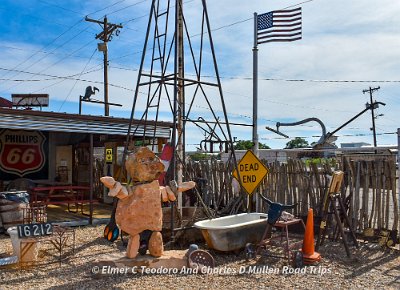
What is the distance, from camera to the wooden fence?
8.04 m

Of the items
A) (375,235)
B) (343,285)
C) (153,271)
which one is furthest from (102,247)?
(375,235)

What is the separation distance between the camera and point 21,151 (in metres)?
13.6

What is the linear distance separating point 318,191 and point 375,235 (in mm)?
1421

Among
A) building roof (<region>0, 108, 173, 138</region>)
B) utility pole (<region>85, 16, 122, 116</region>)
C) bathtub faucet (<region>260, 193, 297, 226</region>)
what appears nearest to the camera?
bathtub faucet (<region>260, 193, 297, 226</region>)

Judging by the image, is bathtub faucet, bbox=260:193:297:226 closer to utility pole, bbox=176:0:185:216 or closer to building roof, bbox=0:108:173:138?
utility pole, bbox=176:0:185:216

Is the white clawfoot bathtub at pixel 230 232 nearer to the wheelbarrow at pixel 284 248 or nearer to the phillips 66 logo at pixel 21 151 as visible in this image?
the wheelbarrow at pixel 284 248

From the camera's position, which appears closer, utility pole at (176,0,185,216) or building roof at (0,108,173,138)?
utility pole at (176,0,185,216)

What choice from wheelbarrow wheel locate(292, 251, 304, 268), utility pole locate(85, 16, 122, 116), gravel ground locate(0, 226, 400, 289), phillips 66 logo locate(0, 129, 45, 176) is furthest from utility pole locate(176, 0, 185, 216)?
utility pole locate(85, 16, 122, 116)

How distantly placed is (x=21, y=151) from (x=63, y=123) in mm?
4496

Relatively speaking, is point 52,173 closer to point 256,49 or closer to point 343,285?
point 256,49

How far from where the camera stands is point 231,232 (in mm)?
7059

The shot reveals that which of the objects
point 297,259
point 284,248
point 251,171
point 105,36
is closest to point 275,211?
point 284,248

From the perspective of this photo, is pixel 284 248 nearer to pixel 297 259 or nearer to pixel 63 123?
pixel 297 259

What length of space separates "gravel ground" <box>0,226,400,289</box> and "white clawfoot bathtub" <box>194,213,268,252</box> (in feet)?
0.80
